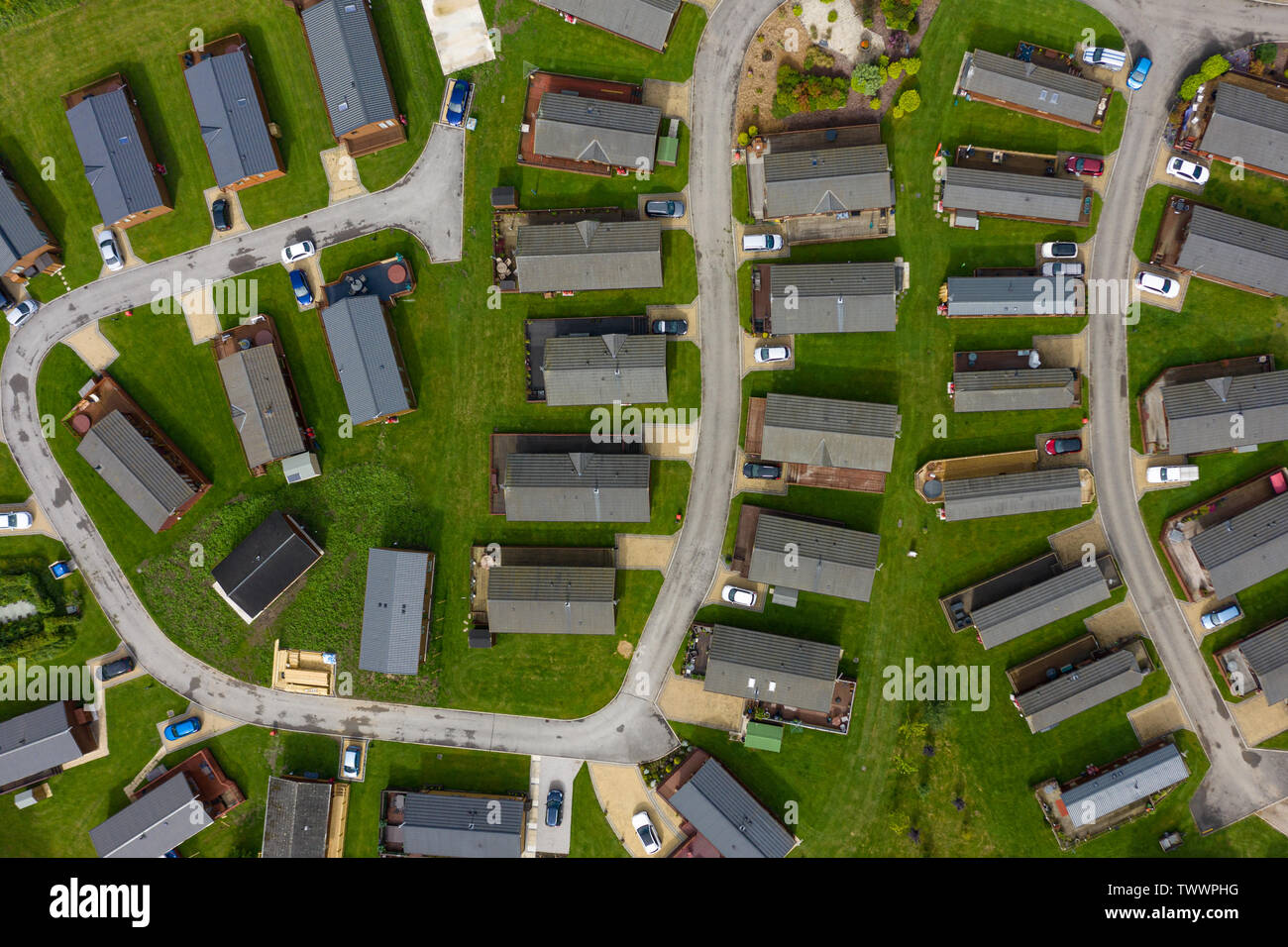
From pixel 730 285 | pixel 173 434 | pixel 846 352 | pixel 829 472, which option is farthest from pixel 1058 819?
pixel 173 434

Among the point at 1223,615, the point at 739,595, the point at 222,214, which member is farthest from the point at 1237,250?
the point at 222,214

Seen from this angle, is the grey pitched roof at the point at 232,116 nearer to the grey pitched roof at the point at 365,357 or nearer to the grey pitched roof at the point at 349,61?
the grey pitched roof at the point at 349,61

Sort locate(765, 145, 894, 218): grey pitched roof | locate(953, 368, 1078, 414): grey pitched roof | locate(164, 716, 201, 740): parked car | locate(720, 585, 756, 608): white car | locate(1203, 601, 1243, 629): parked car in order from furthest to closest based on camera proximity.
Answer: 1. locate(164, 716, 201, 740): parked car
2. locate(720, 585, 756, 608): white car
3. locate(1203, 601, 1243, 629): parked car
4. locate(953, 368, 1078, 414): grey pitched roof
5. locate(765, 145, 894, 218): grey pitched roof

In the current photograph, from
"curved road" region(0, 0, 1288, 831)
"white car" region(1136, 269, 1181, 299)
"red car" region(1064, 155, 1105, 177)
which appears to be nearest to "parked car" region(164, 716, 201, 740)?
"curved road" region(0, 0, 1288, 831)

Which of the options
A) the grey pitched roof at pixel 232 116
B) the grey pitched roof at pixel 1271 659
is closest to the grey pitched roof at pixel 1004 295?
the grey pitched roof at pixel 1271 659

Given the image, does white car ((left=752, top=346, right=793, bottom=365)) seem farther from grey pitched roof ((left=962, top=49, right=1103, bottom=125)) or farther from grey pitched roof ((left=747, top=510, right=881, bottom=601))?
grey pitched roof ((left=962, top=49, right=1103, bottom=125))

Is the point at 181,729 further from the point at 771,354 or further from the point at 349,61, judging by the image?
the point at 771,354
